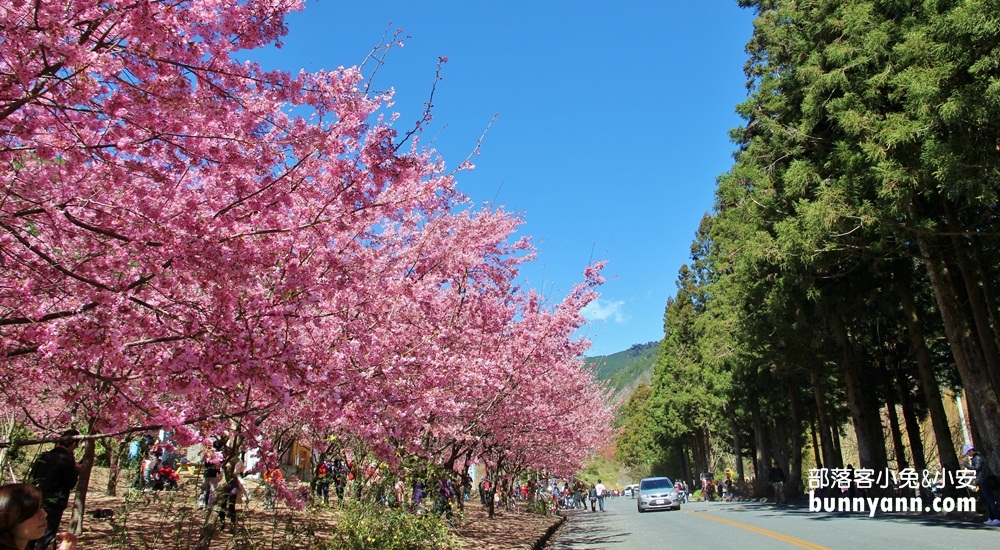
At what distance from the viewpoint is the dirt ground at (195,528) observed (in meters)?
6.49

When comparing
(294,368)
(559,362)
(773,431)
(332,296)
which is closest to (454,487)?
(559,362)

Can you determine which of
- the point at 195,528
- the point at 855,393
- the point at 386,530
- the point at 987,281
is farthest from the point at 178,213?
the point at 855,393

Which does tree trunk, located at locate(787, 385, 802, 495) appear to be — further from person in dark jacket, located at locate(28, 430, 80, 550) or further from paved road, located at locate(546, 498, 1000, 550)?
person in dark jacket, located at locate(28, 430, 80, 550)

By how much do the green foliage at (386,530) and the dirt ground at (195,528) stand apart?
1.17ft

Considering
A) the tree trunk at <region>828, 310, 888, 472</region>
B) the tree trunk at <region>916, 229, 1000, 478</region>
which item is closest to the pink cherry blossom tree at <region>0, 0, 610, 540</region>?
the tree trunk at <region>916, 229, 1000, 478</region>

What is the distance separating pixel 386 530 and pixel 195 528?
253 cm

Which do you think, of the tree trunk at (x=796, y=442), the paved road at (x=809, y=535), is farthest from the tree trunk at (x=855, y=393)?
the tree trunk at (x=796, y=442)

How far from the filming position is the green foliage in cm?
691

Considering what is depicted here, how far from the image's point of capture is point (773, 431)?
37062 mm

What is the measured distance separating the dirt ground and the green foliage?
0.36 meters

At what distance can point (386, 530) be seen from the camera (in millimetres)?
7387

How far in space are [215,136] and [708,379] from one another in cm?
3059

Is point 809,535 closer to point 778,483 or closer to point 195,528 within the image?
point 195,528

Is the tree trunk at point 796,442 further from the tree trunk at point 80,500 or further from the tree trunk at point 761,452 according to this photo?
the tree trunk at point 80,500
